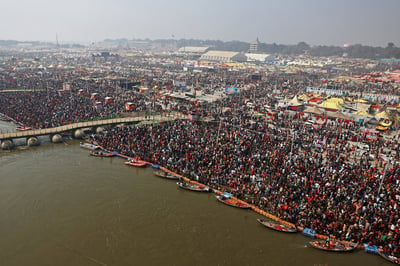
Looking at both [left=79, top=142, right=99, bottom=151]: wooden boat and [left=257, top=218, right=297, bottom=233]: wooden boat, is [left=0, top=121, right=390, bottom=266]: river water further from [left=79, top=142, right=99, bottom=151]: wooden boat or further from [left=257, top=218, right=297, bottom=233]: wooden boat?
[left=79, top=142, right=99, bottom=151]: wooden boat

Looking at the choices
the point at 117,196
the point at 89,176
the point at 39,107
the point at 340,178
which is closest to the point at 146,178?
the point at 117,196

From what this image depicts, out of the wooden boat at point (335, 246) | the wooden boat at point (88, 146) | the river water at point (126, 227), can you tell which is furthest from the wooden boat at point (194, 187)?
the wooden boat at point (88, 146)

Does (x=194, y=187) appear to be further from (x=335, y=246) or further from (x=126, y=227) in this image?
(x=335, y=246)

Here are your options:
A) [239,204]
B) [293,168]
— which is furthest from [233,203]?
[293,168]

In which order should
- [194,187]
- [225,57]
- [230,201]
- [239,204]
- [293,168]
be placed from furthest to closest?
1. [225,57]
2. [293,168]
3. [194,187]
4. [230,201]
5. [239,204]

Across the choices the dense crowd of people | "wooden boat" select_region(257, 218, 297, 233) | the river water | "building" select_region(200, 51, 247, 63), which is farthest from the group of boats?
"building" select_region(200, 51, 247, 63)

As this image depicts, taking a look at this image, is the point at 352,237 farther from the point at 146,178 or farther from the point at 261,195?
the point at 146,178
